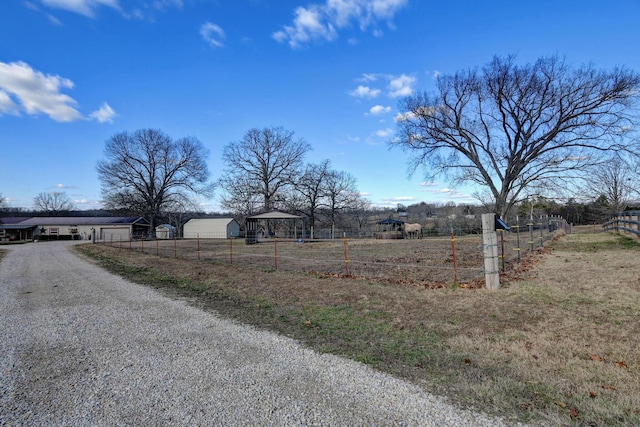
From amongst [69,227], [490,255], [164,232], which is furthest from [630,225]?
[69,227]

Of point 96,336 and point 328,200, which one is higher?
point 328,200

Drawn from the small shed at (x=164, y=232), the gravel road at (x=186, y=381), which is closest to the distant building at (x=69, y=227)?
the small shed at (x=164, y=232)

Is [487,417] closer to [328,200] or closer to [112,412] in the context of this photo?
[112,412]

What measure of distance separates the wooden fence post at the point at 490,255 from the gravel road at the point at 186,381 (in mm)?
4737

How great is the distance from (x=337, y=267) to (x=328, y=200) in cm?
3903

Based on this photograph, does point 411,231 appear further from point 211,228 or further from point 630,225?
point 211,228

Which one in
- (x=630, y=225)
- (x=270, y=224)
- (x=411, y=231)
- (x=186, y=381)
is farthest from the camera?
(x=270, y=224)

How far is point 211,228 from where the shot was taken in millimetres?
52406

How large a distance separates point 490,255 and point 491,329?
2.99 m

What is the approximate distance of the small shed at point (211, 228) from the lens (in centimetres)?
5131

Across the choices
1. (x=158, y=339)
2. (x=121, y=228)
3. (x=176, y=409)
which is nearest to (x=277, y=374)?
(x=176, y=409)

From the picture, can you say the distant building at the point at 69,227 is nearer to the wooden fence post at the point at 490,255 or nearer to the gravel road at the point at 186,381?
the gravel road at the point at 186,381

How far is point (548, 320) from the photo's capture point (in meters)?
4.90

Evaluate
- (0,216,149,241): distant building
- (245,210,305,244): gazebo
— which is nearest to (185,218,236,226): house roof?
(245,210,305,244): gazebo
